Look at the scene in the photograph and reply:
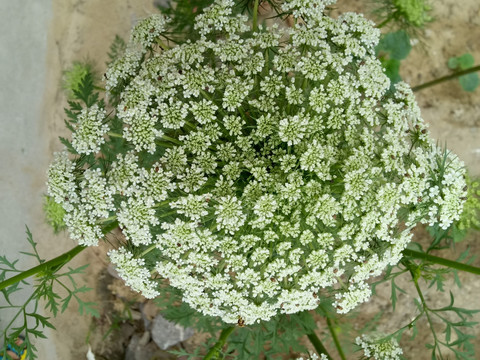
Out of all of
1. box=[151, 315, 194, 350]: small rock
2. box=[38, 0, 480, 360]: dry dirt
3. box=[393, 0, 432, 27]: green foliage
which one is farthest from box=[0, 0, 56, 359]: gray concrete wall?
box=[393, 0, 432, 27]: green foliage

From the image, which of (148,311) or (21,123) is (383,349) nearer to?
(148,311)

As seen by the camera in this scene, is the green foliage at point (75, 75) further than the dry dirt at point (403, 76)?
No

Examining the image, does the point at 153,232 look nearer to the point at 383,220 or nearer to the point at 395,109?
the point at 383,220

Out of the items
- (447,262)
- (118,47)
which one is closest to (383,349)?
(447,262)

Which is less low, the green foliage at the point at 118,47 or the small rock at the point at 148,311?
the green foliage at the point at 118,47

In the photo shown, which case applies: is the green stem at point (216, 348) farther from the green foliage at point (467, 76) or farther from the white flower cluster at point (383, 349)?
the green foliage at point (467, 76)

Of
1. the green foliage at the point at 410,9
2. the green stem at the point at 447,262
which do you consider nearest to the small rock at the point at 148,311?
the green stem at the point at 447,262
